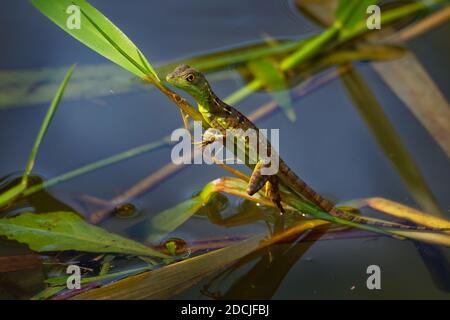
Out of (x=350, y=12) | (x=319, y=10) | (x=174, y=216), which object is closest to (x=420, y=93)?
(x=350, y=12)

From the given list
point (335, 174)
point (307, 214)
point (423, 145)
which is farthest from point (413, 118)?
point (307, 214)

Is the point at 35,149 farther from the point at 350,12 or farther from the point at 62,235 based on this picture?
the point at 350,12

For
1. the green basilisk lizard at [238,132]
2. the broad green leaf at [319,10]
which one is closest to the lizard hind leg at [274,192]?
the green basilisk lizard at [238,132]

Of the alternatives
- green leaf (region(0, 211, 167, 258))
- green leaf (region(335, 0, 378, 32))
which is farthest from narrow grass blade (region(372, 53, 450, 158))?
green leaf (region(0, 211, 167, 258))

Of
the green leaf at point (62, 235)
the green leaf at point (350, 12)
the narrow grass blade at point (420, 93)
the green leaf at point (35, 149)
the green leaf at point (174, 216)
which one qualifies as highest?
the green leaf at point (350, 12)

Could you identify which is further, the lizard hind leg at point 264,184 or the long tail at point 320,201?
the long tail at point 320,201

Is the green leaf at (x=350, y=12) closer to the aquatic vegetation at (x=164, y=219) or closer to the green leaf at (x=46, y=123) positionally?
the aquatic vegetation at (x=164, y=219)
